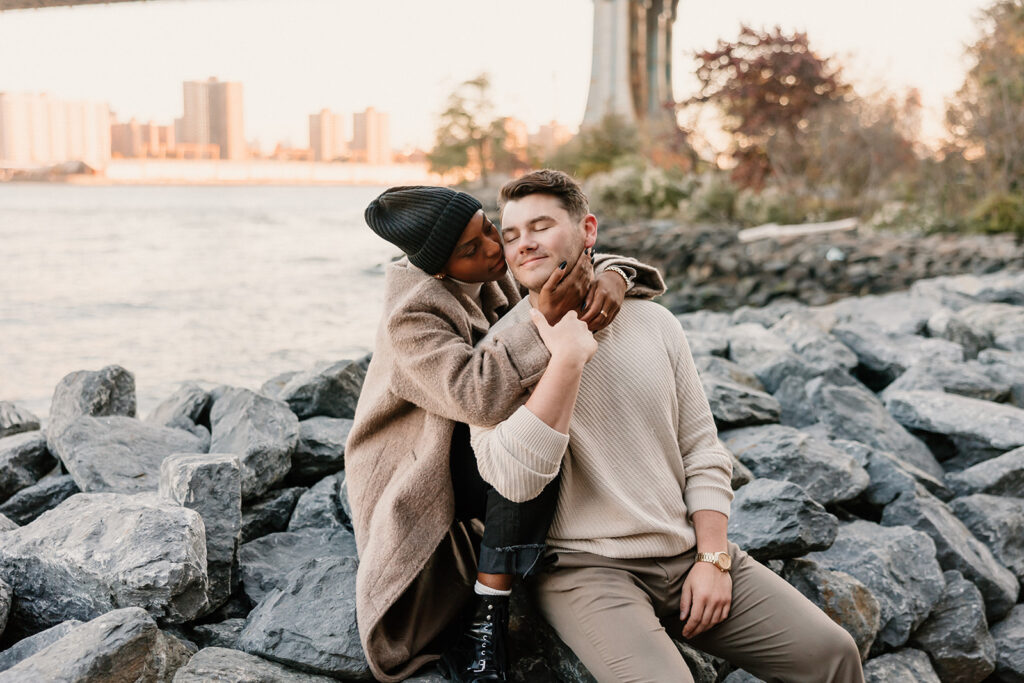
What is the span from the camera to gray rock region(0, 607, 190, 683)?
157cm

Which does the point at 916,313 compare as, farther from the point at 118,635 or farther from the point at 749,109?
the point at 749,109

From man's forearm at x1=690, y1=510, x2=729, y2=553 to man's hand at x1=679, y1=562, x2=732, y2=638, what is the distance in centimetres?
4

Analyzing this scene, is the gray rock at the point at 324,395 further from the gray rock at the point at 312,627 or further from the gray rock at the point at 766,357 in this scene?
the gray rock at the point at 766,357

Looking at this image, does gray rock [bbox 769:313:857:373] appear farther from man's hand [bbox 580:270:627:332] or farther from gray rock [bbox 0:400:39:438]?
gray rock [bbox 0:400:39:438]

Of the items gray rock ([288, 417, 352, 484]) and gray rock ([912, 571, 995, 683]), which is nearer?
gray rock ([912, 571, 995, 683])

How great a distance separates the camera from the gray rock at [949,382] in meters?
3.91

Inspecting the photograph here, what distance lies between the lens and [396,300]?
6.25 ft

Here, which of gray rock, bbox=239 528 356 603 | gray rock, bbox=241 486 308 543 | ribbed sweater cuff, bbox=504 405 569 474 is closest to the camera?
ribbed sweater cuff, bbox=504 405 569 474

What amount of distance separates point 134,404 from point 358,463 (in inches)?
67.1

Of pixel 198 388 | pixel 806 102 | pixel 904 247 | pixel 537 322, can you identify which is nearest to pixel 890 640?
pixel 537 322

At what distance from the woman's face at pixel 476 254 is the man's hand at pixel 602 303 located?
9.7 inches

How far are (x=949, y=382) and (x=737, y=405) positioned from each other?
1.29 m

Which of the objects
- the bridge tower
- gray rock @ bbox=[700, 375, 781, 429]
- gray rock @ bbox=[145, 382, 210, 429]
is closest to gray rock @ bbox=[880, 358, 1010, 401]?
gray rock @ bbox=[700, 375, 781, 429]

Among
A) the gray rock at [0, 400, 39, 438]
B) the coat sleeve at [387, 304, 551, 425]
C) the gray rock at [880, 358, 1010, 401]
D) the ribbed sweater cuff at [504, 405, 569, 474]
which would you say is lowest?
the gray rock at [0, 400, 39, 438]
